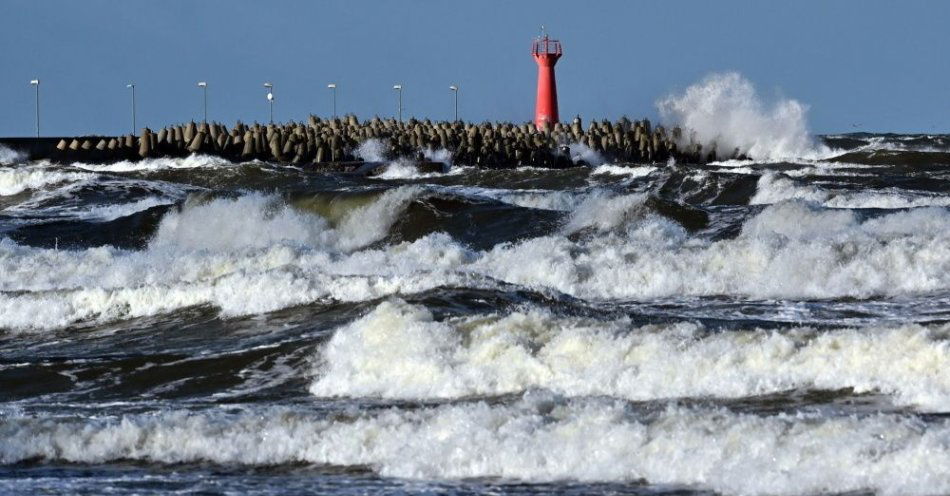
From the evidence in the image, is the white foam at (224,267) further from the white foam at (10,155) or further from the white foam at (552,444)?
the white foam at (10,155)

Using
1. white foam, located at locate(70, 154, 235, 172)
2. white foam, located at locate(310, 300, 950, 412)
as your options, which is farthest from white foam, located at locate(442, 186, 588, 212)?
white foam, located at locate(70, 154, 235, 172)

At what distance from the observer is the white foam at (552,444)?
27.0 feet

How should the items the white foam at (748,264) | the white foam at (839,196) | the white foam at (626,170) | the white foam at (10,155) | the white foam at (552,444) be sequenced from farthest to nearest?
the white foam at (10,155)
the white foam at (626,170)
the white foam at (839,196)
the white foam at (748,264)
the white foam at (552,444)

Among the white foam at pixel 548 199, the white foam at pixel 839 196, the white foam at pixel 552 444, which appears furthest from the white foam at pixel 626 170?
the white foam at pixel 552 444

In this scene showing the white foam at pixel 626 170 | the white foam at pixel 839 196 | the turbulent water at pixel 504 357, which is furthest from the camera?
the white foam at pixel 626 170

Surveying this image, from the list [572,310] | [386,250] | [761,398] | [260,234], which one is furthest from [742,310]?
[260,234]

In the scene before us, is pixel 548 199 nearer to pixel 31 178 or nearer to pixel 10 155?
pixel 31 178

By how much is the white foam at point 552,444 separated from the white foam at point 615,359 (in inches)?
58.3

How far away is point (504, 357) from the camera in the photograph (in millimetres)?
12359

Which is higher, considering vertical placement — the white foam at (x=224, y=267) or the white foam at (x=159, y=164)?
the white foam at (x=159, y=164)

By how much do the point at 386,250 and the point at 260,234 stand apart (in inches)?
220

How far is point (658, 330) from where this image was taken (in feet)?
40.3

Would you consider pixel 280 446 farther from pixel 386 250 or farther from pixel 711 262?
pixel 386 250

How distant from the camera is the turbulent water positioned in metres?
9.00
